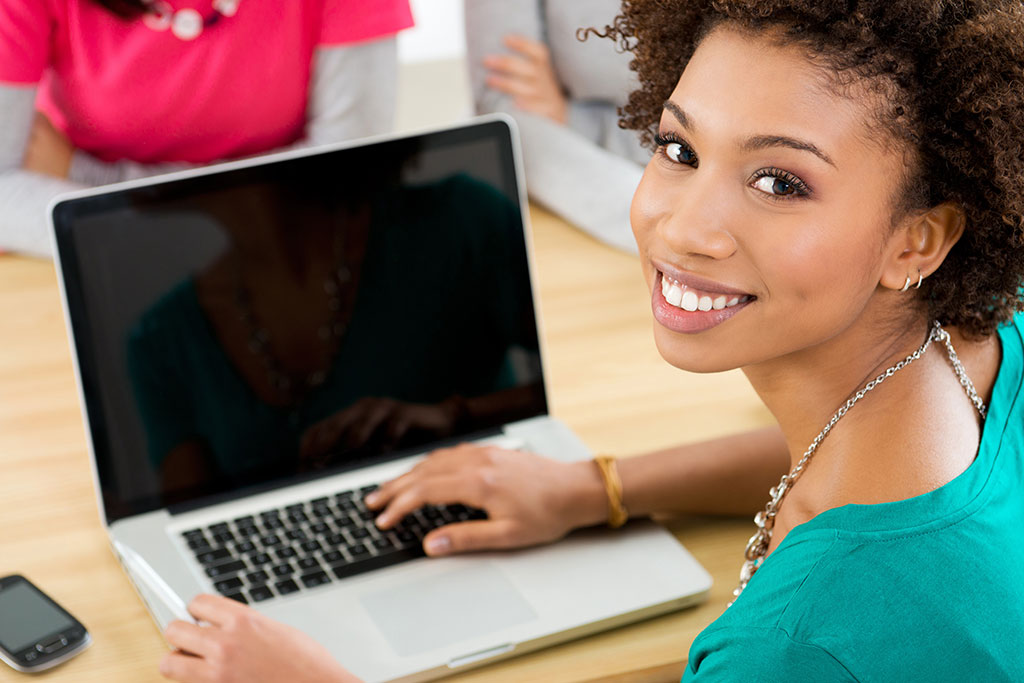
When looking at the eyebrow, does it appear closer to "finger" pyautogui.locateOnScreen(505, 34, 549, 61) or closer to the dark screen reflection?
the dark screen reflection

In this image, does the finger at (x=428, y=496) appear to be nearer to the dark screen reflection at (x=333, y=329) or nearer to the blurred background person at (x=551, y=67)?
the dark screen reflection at (x=333, y=329)

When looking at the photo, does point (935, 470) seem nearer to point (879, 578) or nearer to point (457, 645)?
point (879, 578)

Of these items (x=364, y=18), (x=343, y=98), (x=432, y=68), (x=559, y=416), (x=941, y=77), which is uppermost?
(x=941, y=77)

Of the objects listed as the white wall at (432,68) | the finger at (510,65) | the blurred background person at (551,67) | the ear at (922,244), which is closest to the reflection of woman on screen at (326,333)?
the ear at (922,244)

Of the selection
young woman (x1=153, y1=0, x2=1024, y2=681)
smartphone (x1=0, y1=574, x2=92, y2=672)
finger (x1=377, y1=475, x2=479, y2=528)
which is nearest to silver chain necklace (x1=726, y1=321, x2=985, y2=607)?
young woman (x1=153, y1=0, x2=1024, y2=681)

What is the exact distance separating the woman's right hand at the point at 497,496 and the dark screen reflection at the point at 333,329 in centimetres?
8

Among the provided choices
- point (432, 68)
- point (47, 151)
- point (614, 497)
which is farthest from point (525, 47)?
point (432, 68)

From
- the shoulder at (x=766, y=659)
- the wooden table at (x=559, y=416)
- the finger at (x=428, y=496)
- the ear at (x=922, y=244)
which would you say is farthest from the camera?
the finger at (x=428, y=496)

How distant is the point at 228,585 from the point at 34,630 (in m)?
0.15

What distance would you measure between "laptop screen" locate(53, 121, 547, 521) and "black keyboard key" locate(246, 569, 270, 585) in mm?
113

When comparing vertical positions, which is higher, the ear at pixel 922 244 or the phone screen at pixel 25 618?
the ear at pixel 922 244

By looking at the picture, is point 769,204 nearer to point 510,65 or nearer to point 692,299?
point 692,299

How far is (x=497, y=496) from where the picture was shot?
39.8 inches

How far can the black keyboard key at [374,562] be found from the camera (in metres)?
0.97
